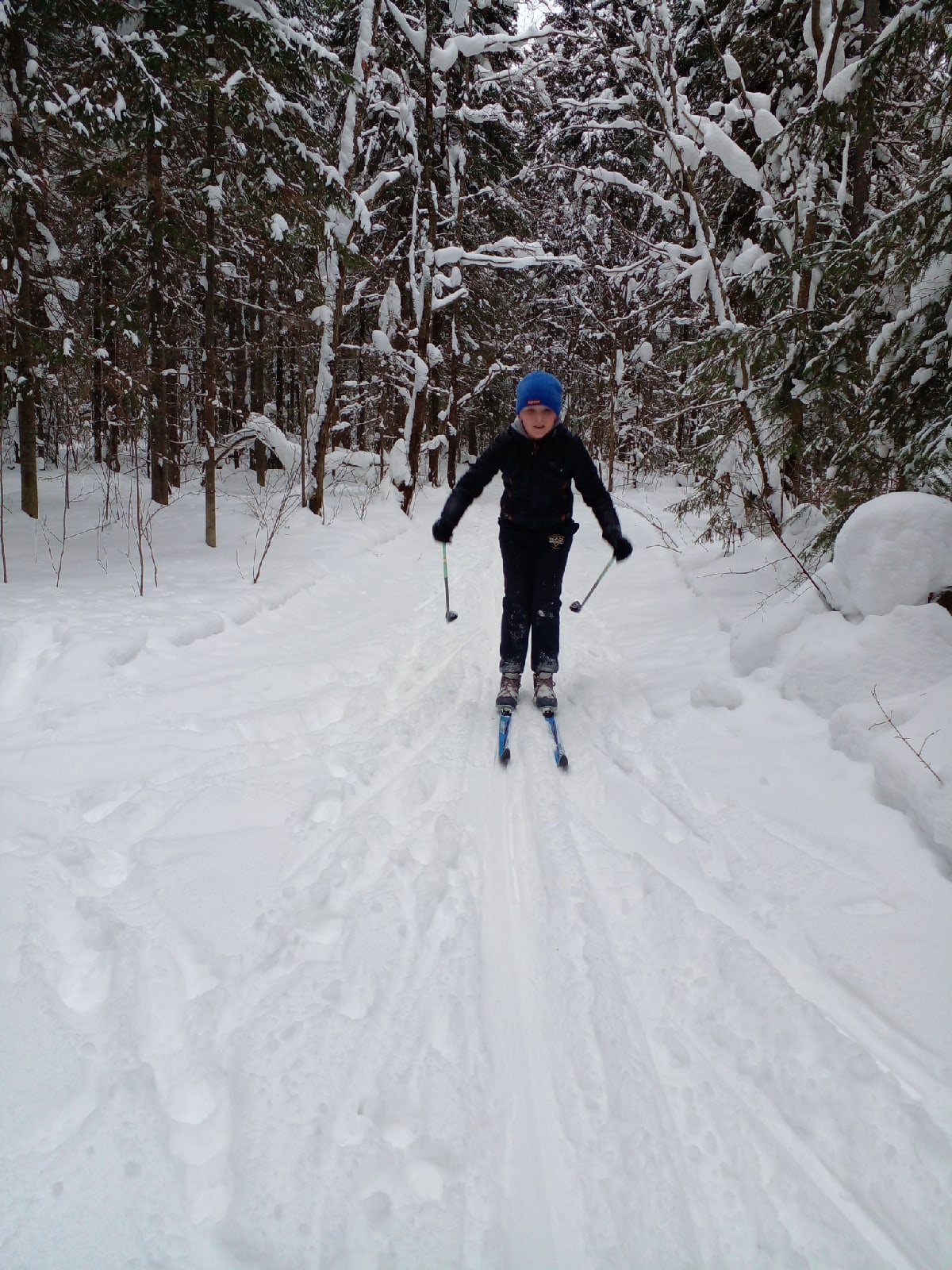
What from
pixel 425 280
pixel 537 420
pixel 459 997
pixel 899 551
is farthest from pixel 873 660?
pixel 425 280

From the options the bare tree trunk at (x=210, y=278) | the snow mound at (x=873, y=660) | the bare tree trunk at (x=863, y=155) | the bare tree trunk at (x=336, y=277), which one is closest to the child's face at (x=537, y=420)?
the snow mound at (x=873, y=660)

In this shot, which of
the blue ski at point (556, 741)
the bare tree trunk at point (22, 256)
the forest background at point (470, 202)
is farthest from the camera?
the bare tree trunk at point (22, 256)

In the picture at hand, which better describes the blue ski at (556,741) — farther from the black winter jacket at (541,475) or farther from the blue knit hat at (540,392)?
the blue knit hat at (540,392)

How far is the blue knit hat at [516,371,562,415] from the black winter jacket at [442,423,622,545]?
198 mm

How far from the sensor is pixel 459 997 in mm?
1988

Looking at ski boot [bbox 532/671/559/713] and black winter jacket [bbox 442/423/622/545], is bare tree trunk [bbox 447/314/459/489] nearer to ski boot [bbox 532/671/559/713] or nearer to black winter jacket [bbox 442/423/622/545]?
black winter jacket [bbox 442/423/622/545]

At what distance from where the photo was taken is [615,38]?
982cm

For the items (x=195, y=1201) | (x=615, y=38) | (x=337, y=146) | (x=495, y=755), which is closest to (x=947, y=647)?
(x=495, y=755)

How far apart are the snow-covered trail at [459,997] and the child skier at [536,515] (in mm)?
750

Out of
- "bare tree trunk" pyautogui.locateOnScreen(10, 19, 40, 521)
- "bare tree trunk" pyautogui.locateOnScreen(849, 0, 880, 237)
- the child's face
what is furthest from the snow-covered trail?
"bare tree trunk" pyautogui.locateOnScreen(10, 19, 40, 521)

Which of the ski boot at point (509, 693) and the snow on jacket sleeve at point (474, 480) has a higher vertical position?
the snow on jacket sleeve at point (474, 480)

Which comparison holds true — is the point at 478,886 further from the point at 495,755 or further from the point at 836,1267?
the point at 836,1267

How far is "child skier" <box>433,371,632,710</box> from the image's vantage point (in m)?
4.08

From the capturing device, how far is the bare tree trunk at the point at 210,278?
753 centimetres
